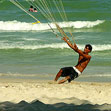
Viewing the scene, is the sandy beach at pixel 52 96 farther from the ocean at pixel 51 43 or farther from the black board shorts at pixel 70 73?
the ocean at pixel 51 43

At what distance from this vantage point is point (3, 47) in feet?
57.0

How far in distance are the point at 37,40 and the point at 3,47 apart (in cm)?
275

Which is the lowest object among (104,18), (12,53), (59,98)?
(59,98)

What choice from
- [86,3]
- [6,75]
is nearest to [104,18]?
[86,3]

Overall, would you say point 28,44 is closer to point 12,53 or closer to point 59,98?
point 12,53

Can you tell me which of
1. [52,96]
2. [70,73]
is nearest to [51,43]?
[52,96]

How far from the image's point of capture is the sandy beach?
8.00 m

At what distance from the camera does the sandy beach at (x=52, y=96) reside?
7996 millimetres

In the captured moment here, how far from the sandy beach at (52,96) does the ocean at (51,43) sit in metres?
1.15

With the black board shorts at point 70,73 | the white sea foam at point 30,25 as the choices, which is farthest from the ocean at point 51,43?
the black board shorts at point 70,73

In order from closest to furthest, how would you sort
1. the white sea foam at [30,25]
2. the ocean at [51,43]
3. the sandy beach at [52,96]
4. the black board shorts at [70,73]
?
the sandy beach at [52,96]
the black board shorts at [70,73]
the ocean at [51,43]
the white sea foam at [30,25]

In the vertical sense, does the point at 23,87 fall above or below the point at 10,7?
below

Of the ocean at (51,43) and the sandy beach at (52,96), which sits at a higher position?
the ocean at (51,43)

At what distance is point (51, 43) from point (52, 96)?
30.0 ft
